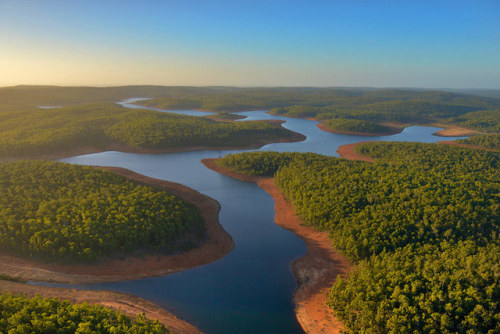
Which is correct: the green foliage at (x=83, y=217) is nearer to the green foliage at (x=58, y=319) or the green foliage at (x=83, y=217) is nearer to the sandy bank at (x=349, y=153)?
the green foliage at (x=58, y=319)

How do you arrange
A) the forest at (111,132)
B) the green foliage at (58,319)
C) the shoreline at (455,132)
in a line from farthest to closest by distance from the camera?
the shoreline at (455,132)
the forest at (111,132)
the green foliage at (58,319)

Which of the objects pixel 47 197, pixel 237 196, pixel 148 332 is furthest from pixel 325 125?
pixel 148 332

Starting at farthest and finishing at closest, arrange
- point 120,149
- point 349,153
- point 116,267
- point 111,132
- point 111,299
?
point 111,132, point 349,153, point 120,149, point 116,267, point 111,299

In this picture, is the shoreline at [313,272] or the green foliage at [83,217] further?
the green foliage at [83,217]

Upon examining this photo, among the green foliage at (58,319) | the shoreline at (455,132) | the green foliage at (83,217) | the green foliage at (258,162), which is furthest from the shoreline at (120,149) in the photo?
the shoreline at (455,132)

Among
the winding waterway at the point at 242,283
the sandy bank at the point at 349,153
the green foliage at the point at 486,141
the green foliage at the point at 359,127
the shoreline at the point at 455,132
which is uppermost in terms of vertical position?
the green foliage at the point at 359,127

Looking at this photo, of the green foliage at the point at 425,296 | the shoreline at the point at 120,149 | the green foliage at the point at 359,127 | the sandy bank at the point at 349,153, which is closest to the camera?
the green foliage at the point at 425,296

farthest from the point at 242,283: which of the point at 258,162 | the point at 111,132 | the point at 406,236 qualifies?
the point at 111,132

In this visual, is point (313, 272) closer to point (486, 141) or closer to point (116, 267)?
point (116, 267)
